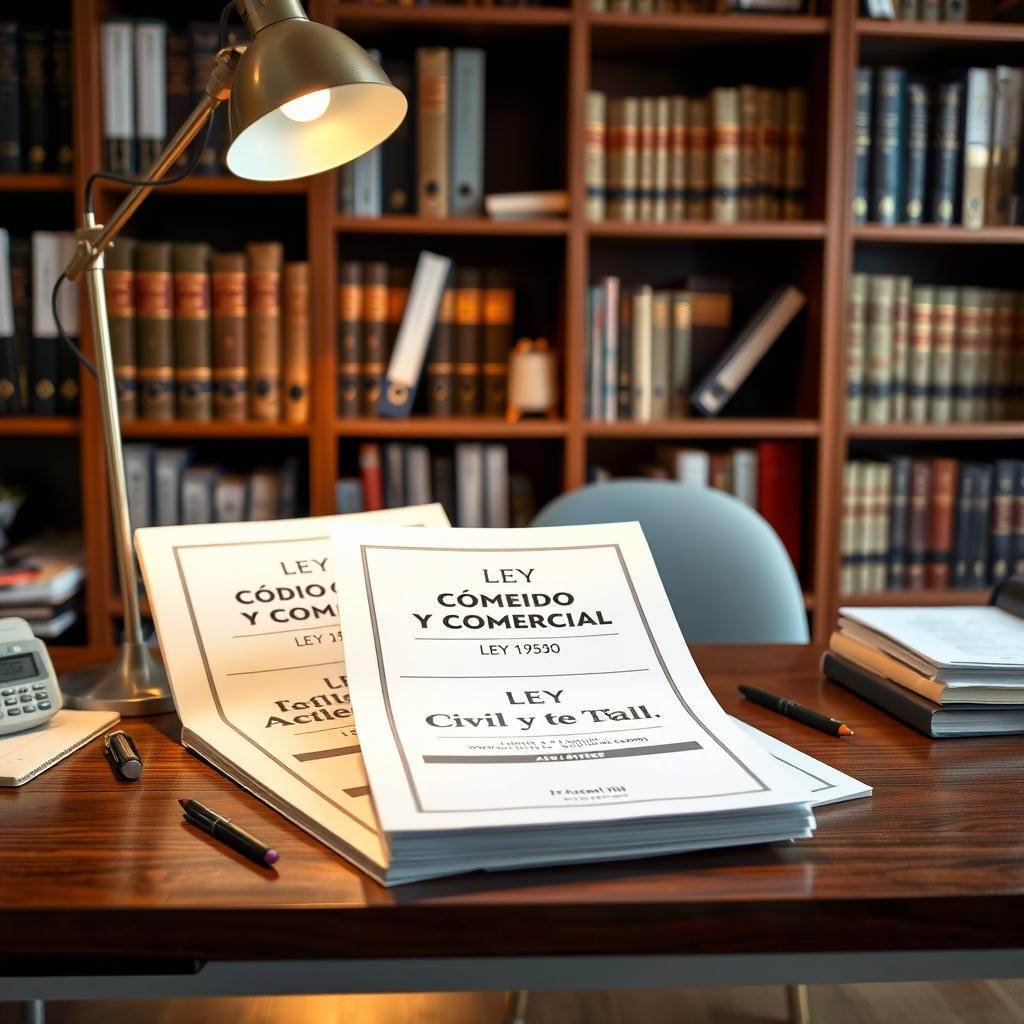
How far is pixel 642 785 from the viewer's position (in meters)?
0.63

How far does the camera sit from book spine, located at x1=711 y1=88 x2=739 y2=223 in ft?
7.18

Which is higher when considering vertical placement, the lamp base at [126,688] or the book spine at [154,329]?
the book spine at [154,329]

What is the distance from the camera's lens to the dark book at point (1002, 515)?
2.31m

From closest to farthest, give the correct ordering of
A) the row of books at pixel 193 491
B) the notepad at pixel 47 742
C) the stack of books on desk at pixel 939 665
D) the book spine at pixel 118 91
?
the notepad at pixel 47 742, the stack of books on desk at pixel 939 665, the book spine at pixel 118 91, the row of books at pixel 193 491

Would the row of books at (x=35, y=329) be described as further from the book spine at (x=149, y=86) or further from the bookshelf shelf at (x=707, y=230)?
the bookshelf shelf at (x=707, y=230)

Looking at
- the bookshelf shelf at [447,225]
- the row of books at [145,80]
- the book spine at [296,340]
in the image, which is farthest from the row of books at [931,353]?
the row of books at [145,80]

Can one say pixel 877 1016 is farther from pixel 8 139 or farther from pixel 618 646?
pixel 8 139

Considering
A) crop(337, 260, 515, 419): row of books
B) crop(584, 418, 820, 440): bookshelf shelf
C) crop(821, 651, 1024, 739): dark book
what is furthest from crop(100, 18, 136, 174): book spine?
crop(821, 651, 1024, 739): dark book

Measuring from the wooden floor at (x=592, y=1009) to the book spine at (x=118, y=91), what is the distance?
1498mm

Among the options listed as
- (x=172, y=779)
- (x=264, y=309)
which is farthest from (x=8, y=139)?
(x=172, y=779)

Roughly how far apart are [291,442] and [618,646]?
5.76 feet

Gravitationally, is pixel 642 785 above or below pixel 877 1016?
above

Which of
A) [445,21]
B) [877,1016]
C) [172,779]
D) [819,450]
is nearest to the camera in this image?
[172,779]

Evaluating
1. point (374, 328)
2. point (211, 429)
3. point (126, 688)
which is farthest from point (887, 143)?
point (126, 688)
